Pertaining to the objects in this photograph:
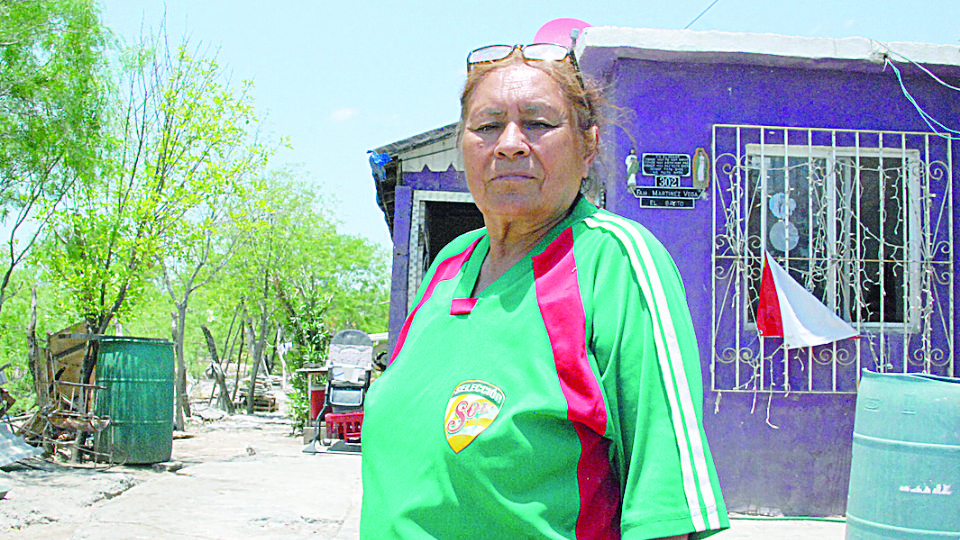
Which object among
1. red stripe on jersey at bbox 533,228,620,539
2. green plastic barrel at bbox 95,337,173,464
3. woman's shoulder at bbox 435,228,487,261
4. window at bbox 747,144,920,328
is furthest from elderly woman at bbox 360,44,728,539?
green plastic barrel at bbox 95,337,173,464

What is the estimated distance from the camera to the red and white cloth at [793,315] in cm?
526

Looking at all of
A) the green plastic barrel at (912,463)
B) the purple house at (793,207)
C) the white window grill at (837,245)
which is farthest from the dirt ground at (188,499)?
the green plastic barrel at (912,463)

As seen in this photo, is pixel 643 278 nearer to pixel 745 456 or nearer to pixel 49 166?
pixel 745 456

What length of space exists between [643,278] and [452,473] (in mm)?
418

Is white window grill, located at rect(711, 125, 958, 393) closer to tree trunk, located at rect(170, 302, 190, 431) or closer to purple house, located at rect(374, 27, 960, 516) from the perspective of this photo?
purple house, located at rect(374, 27, 960, 516)

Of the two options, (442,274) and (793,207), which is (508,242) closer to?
(442,274)

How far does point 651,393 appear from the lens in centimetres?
108

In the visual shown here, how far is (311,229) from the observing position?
2855 cm

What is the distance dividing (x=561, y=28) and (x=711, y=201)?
1647mm

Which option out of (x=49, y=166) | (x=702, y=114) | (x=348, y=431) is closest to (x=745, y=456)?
(x=702, y=114)

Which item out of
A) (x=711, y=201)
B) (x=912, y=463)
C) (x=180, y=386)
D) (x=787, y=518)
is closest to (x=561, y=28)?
(x=711, y=201)

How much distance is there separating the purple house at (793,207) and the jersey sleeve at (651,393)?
418 centimetres

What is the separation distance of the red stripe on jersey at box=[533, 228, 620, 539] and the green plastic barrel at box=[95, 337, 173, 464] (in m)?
9.04

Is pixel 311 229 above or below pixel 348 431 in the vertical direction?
above
